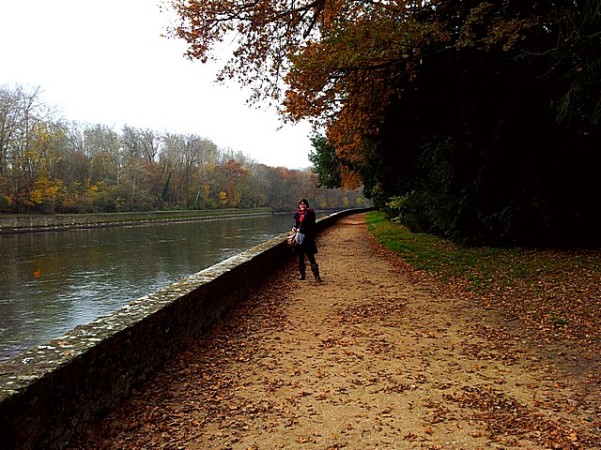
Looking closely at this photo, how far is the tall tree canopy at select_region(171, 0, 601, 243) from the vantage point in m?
8.99

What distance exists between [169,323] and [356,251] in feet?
36.9

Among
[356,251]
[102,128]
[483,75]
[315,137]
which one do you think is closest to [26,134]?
[102,128]

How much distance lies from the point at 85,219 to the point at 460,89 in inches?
2032

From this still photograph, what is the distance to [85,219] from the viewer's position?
5419cm

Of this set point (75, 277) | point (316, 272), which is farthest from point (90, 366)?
point (75, 277)

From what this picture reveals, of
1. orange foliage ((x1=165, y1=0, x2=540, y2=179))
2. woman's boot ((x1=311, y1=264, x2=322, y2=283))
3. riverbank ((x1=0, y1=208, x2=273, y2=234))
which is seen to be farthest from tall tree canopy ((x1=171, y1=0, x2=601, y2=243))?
riverbank ((x1=0, y1=208, x2=273, y2=234))

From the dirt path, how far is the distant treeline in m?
54.2

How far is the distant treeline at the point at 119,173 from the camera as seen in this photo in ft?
172

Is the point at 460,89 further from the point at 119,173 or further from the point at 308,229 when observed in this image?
the point at 119,173

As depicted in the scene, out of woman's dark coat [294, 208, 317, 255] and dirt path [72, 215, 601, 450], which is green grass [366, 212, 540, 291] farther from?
woman's dark coat [294, 208, 317, 255]

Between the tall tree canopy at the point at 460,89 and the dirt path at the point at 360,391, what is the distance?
5.04 meters

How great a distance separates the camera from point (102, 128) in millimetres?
82375

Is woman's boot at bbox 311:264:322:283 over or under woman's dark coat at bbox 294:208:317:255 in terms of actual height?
under

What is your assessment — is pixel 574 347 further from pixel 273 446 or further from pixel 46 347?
pixel 46 347
